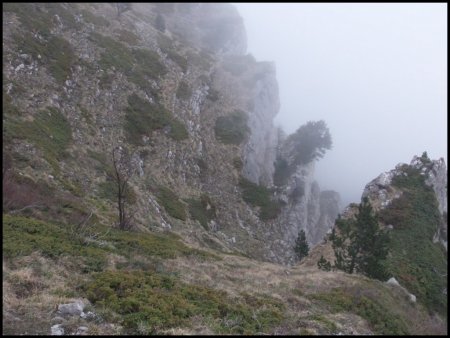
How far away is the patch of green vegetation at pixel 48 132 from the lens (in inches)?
1270

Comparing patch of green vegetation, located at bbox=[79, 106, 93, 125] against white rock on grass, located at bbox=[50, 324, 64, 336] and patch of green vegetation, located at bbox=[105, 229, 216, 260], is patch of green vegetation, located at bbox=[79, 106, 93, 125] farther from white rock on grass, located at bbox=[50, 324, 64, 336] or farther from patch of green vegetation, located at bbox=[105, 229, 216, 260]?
white rock on grass, located at bbox=[50, 324, 64, 336]

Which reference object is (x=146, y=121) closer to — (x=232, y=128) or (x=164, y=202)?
(x=164, y=202)

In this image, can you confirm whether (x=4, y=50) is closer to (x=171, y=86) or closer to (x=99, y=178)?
(x=99, y=178)

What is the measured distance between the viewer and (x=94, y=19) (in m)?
60.8

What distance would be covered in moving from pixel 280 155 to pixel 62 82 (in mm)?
44621

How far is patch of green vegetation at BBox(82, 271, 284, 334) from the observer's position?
39.4 feet

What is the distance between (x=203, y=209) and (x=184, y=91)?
22.6m

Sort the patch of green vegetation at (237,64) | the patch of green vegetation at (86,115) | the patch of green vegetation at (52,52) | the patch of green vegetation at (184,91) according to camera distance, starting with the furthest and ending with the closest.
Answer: the patch of green vegetation at (237,64)
the patch of green vegetation at (184,91)
the patch of green vegetation at (52,52)
the patch of green vegetation at (86,115)

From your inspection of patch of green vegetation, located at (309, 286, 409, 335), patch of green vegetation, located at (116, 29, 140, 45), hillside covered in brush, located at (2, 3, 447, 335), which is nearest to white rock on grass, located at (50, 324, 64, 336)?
hillside covered in brush, located at (2, 3, 447, 335)

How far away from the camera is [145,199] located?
128ft

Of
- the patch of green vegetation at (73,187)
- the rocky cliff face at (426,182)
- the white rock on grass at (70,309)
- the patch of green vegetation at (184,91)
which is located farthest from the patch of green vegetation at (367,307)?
the patch of green vegetation at (184,91)

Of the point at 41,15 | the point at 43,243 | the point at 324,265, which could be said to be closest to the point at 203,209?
the point at 324,265

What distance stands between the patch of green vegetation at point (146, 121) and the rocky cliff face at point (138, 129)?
6.8 inches

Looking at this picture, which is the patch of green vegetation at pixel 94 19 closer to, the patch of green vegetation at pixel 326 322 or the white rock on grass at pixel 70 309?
the white rock on grass at pixel 70 309
